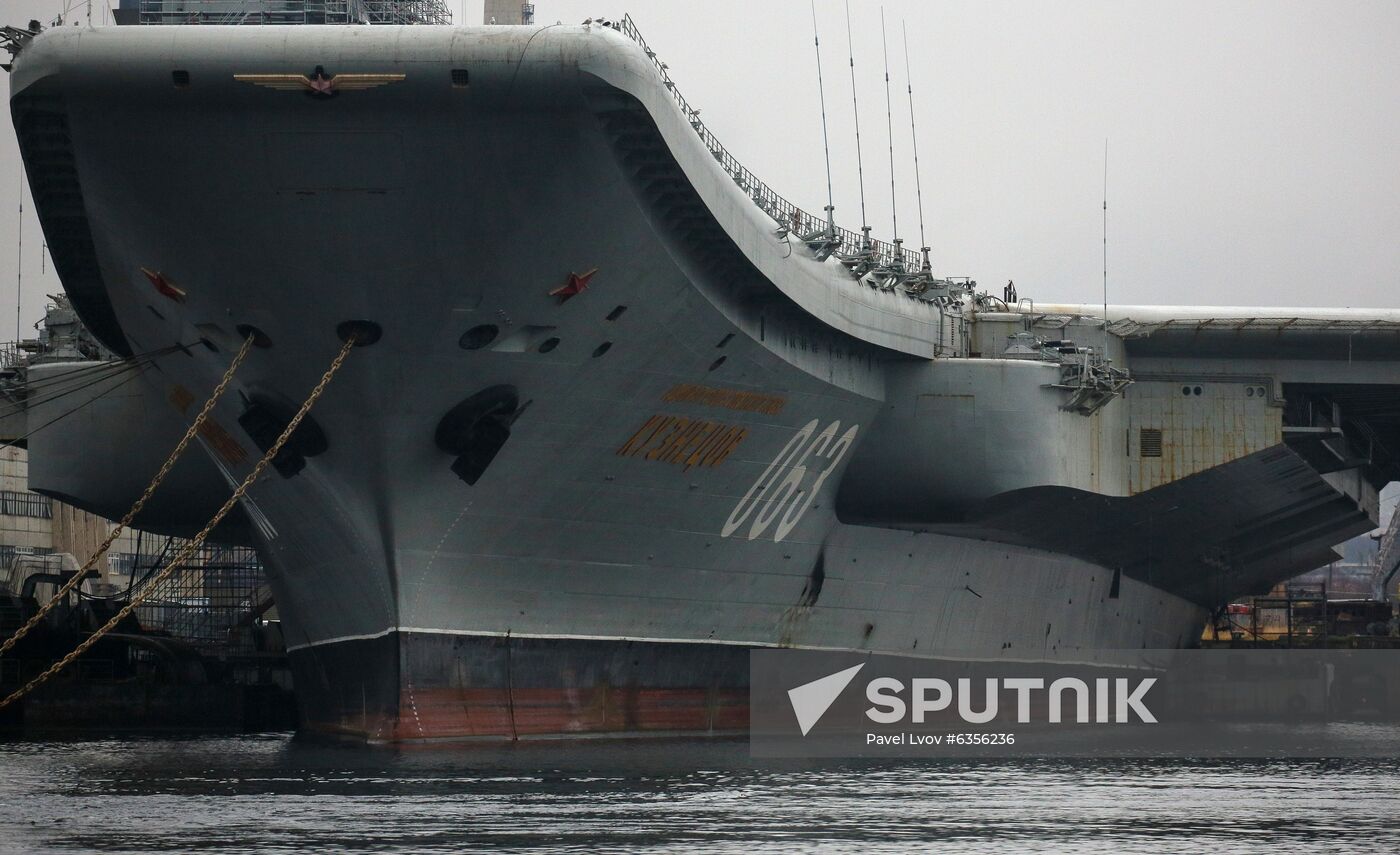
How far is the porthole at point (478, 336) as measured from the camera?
2602 centimetres

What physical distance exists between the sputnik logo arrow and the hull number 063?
3.42 meters

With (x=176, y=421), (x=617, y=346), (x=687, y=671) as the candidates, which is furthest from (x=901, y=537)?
(x=176, y=421)

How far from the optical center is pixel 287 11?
27.0 metres

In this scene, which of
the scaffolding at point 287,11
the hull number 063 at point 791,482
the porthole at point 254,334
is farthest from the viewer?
the hull number 063 at point 791,482

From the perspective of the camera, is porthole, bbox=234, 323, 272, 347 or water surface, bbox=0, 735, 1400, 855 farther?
porthole, bbox=234, 323, 272, 347

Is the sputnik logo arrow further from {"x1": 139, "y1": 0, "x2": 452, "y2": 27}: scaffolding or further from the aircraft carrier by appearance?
{"x1": 139, "y1": 0, "x2": 452, "y2": 27}: scaffolding

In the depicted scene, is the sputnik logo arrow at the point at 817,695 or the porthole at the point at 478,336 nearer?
the porthole at the point at 478,336

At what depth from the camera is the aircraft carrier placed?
23297 millimetres

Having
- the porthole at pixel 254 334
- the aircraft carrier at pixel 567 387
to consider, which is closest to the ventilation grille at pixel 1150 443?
the aircraft carrier at pixel 567 387

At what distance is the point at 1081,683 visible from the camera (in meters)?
44.4

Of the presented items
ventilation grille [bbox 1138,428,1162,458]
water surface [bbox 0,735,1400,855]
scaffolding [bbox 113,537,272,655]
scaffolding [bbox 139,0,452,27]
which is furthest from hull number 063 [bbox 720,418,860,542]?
scaffolding [bbox 113,537,272,655]

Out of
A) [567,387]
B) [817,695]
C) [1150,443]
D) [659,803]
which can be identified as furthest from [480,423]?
[1150,443]

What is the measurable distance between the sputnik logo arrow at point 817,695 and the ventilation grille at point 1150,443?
635 centimetres

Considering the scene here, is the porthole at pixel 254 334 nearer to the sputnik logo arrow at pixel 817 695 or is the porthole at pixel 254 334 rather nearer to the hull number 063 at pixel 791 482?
the hull number 063 at pixel 791 482
